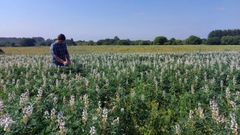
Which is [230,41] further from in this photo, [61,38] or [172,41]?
[61,38]

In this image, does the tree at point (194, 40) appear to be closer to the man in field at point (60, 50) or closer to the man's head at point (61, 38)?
the man in field at point (60, 50)

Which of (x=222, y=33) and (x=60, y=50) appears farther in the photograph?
(x=222, y=33)

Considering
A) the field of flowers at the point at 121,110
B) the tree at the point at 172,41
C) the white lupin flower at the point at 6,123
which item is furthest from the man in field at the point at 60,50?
the tree at the point at 172,41

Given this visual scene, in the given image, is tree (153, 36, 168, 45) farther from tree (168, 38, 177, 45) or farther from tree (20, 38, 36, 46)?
tree (20, 38, 36, 46)

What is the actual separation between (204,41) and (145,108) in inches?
3025

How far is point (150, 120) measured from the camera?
7.46 m

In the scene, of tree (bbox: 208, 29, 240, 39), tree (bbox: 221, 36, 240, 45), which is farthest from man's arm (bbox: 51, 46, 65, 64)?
tree (bbox: 208, 29, 240, 39)

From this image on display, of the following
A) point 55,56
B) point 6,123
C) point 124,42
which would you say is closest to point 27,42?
point 124,42

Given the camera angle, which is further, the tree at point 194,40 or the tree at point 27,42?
the tree at point 27,42

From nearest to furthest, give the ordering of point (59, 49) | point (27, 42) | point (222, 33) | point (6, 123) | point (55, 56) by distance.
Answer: point (6, 123) → point (59, 49) → point (55, 56) → point (27, 42) → point (222, 33)

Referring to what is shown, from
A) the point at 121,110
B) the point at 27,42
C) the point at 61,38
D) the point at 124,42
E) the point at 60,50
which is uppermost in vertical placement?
the point at 61,38

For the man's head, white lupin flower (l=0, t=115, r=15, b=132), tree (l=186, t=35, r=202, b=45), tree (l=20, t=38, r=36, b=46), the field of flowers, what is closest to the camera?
white lupin flower (l=0, t=115, r=15, b=132)

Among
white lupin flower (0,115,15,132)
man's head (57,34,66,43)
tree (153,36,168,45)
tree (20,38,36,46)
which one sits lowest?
tree (20,38,36,46)

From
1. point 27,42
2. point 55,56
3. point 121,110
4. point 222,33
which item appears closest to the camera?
point 121,110
